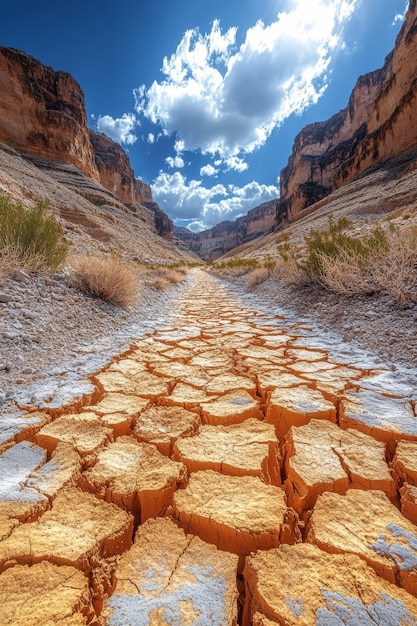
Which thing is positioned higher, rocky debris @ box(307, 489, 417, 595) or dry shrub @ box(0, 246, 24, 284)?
dry shrub @ box(0, 246, 24, 284)

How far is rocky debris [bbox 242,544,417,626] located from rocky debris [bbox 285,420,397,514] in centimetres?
20

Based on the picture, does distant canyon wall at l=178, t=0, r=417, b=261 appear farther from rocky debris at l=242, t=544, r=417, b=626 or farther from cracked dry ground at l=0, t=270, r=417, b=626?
rocky debris at l=242, t=544, r=417, b=626

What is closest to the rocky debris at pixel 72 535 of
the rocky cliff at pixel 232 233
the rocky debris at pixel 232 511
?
the rocky debris at pixel 232 511

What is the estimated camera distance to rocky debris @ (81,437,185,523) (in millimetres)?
932

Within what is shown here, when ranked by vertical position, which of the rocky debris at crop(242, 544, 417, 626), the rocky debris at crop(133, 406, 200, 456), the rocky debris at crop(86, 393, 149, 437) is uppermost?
the rocky debris at crop(86, 393, 149, 437)

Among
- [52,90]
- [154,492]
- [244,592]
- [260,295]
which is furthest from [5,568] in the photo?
[52,90]

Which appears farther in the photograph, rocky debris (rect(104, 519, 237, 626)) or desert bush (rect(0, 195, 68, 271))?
desert bush (rect(0, 195, 68, 271))

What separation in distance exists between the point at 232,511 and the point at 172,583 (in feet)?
0.86

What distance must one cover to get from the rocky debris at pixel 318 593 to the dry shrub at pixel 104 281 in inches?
135

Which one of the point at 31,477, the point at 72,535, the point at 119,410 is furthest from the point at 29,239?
the point at 72,535

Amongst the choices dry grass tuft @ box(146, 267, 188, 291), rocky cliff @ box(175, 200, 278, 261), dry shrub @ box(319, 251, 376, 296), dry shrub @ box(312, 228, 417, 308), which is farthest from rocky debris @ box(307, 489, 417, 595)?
rocky cliff @ box(175, 200, 278, 261)

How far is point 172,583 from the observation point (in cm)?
67

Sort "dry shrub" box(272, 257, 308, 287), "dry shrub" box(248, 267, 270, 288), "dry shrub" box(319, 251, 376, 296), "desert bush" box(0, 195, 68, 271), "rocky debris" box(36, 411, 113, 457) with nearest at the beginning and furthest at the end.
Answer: "rocky debris" box(36, 411, 113, 457), "desert bush" box(0, 195, 68, 271), "dry shrub" box(319, 251, 376, 296), "dry shrub" box(272, 257, 308, 287), "dry shrub" box(248, 267, 270, 288)

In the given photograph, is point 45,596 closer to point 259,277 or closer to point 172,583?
point 172,583
